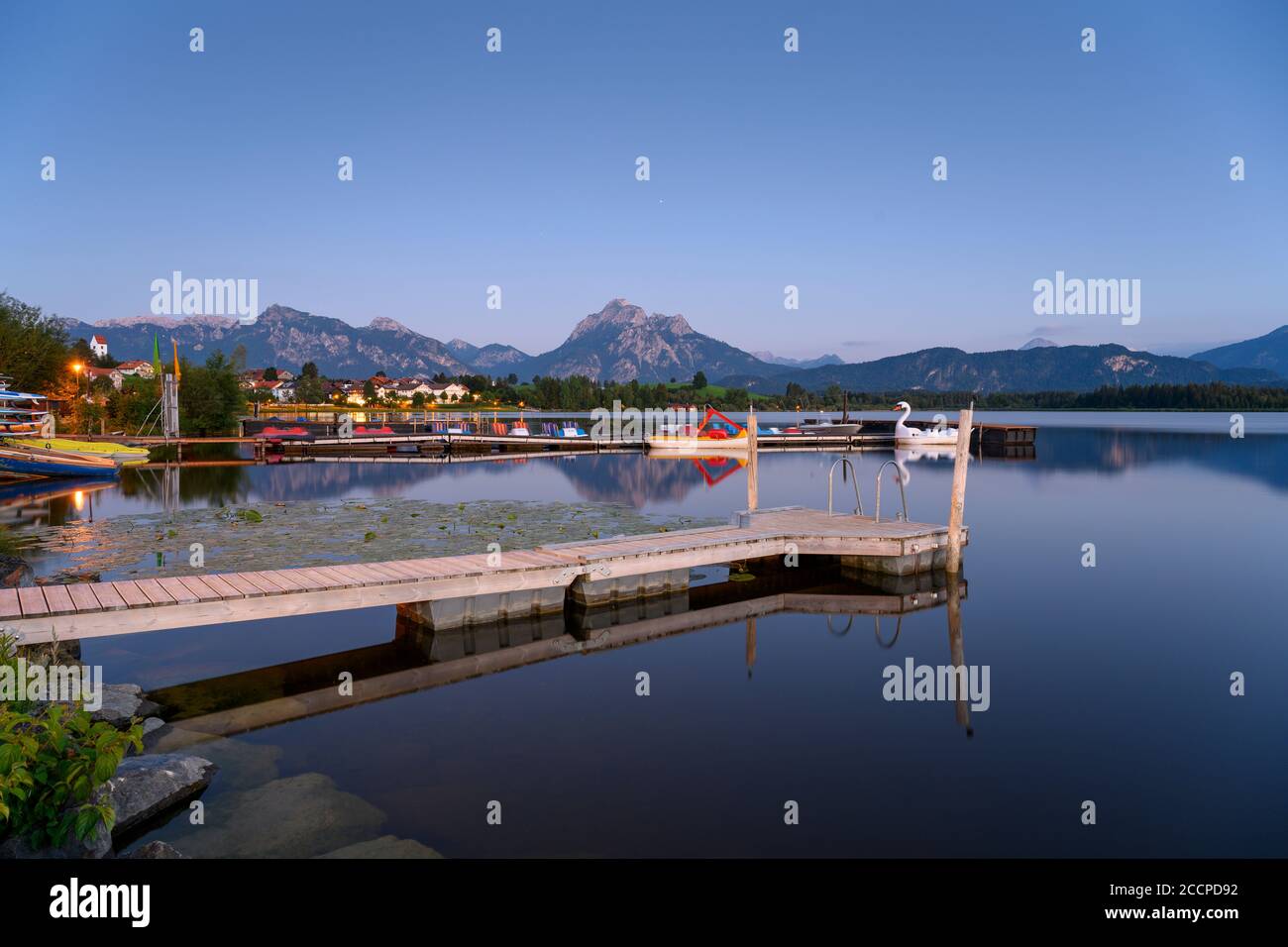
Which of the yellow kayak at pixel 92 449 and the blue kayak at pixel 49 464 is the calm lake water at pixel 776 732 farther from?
the yellow kayak at pixel 92 449

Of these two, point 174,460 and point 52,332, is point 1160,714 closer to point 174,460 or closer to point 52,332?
point 174,460

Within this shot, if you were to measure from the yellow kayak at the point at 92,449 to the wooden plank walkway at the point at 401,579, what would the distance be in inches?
1356

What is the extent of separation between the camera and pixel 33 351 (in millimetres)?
51938

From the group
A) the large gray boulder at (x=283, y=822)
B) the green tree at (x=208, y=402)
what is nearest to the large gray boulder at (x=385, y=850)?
the large gray boulder at (x=283, y=822)

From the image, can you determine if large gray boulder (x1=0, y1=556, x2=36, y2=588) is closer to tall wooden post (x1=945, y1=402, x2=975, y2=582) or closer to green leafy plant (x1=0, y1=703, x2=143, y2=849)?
green leafy plant (x1=0, y1=703, x2=143, y2=849)

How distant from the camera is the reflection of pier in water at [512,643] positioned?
11.2 meters

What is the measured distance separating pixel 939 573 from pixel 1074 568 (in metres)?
5.59

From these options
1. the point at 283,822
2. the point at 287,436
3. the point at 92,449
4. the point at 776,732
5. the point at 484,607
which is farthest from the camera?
the point at 287,436

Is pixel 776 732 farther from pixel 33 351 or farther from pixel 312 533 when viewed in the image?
pixel 33 351

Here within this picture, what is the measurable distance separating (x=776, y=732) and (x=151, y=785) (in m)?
7.51

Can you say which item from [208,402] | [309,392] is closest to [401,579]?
[208,402]
